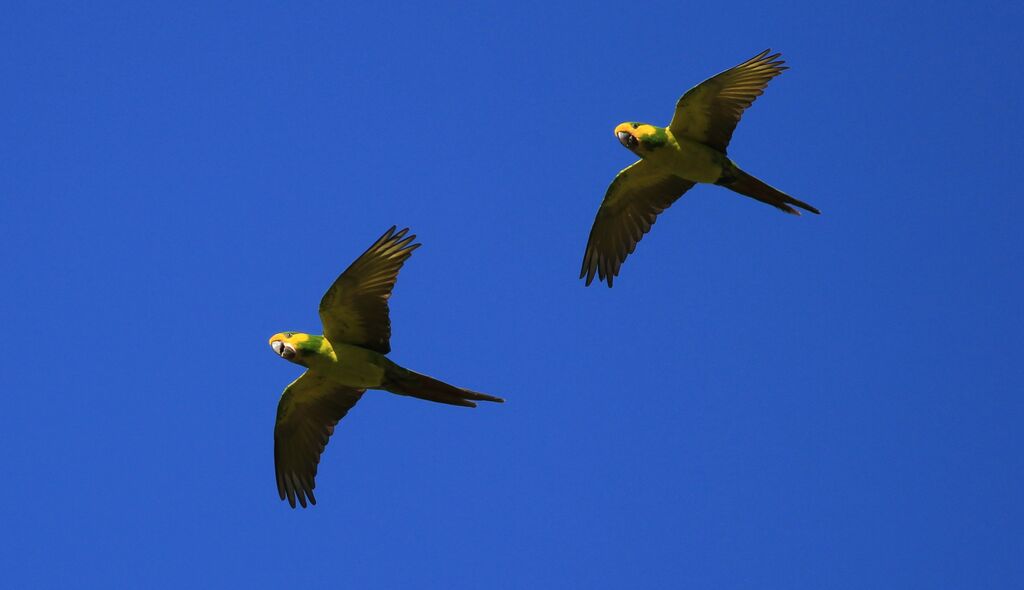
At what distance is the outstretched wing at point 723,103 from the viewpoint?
2077 cm

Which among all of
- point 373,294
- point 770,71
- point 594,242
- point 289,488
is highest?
point 770,71

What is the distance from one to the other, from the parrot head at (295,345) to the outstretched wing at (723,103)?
6.46m

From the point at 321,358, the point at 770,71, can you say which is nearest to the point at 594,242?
the point at 770,71

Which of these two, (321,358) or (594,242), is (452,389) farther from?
(594,242)

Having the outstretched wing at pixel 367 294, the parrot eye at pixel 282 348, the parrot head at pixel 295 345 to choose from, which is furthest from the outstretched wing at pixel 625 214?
the parrot eye at pixel 282 348

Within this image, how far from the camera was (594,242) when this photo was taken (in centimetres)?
2227

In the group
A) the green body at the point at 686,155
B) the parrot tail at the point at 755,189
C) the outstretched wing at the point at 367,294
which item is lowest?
the outstretched wing at the point at 367,294

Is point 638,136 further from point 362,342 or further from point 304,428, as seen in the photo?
point 304,428

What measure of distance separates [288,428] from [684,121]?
752 cm

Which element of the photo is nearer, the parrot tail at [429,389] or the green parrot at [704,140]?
the parrot tail at [429,389]

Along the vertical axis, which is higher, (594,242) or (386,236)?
(594,242)

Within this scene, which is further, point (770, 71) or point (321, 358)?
point (770, 71)

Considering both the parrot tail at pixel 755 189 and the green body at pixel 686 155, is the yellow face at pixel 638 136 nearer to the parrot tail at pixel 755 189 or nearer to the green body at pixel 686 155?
the green body at pixel 686 155

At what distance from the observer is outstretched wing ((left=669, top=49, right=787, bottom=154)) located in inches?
818
